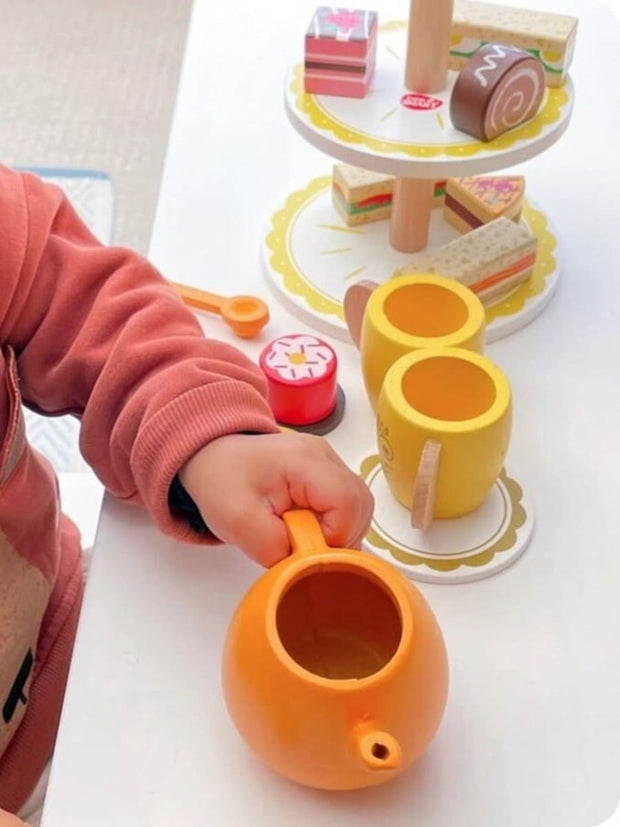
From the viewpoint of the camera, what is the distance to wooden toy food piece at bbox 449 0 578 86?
2.23ft

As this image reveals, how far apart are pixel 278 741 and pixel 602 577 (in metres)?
0.21

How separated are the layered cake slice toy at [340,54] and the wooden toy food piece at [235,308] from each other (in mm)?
138

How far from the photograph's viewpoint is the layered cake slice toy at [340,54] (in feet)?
2.16

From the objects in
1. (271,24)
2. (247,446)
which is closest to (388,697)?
(247,446)

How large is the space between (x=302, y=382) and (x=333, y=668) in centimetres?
18

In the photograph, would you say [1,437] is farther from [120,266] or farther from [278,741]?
[278,741]

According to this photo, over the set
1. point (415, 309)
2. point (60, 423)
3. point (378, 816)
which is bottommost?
point (60, 423)

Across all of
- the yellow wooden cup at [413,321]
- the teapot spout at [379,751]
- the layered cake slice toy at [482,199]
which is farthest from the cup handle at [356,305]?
the teapot spout at [379,751]

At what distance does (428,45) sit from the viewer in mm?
662

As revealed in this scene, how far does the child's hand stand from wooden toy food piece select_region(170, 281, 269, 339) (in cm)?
15

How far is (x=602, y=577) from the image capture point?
56 cm

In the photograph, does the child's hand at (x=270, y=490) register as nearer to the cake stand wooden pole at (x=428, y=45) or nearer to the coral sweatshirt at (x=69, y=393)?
the coral sweatshirt at (x=69, y=393)

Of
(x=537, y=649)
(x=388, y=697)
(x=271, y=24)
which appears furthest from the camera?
(x=271, y=24)

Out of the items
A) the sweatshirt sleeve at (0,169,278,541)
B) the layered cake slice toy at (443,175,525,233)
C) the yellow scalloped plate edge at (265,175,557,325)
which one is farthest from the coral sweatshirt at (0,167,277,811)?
the layered cake slice toy at (443,175,525,233)
